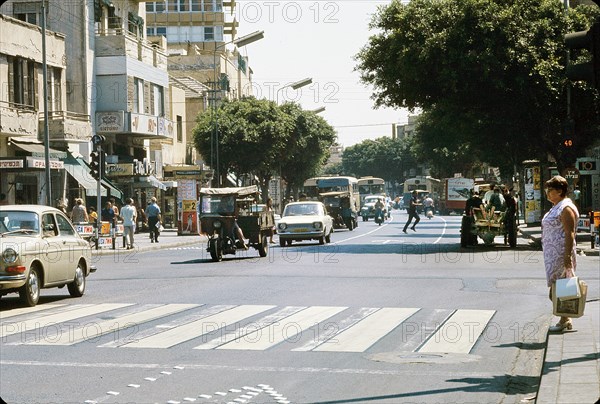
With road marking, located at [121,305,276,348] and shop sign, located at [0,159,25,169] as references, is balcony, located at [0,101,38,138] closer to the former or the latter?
shop sign, located at [0,159,25,169]

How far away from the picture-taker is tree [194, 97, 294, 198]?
76.6 metres

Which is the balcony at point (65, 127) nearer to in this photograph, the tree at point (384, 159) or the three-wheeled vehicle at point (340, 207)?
the three-wheeled vehicle at point (340, 207)

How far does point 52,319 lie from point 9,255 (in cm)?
188

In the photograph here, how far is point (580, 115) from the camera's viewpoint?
→ 3691 cm

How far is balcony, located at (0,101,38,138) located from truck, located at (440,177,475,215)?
5347 centimetres

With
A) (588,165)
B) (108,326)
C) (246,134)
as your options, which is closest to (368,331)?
(108,326)

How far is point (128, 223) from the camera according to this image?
37281 mm

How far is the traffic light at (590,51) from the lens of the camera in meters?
7.63

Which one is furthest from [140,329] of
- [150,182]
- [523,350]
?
[150,182]

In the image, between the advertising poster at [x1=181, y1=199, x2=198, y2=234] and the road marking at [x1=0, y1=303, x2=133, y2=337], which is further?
the advertising poster at [x1=181, y1=199, x2=198, y2=234]

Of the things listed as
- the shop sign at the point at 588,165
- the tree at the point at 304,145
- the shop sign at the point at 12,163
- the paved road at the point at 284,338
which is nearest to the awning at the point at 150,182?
the shop sign at the point at 12,163

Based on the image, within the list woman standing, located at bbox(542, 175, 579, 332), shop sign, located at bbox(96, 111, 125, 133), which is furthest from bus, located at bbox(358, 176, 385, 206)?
woman standing, located at bbox(542, 175, 579, 332)

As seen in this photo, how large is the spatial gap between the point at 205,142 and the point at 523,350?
213 feet

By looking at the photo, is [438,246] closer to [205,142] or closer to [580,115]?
[580,115]
